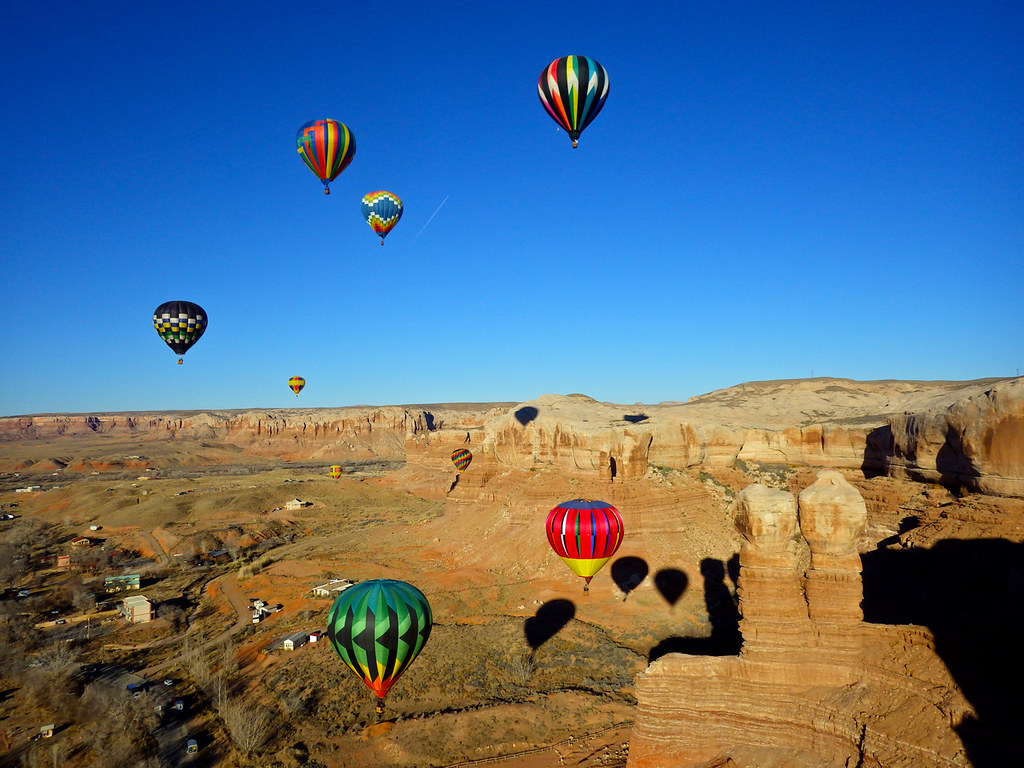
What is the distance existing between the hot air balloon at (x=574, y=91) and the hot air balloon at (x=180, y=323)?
24.8 metres

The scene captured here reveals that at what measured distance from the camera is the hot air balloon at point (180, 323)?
1324 inches

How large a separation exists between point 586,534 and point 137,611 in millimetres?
23595

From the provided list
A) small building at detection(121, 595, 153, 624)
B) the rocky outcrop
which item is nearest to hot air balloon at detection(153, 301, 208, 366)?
small building at detection(121, 595, 153, 624)

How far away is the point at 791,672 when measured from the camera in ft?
36.8

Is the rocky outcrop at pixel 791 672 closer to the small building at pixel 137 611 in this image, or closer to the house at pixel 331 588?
the house at pixel 331 588

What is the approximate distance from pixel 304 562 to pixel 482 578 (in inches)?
564

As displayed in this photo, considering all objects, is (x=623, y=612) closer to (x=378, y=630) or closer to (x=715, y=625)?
(x=715, y=625)

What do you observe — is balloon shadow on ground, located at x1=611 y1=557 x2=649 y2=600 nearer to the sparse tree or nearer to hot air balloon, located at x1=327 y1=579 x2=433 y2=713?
hot air balloon, located at x1=327 y1=579 x2=433 y2=713

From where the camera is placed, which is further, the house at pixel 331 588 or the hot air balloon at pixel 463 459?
the hot air balloon at pixel 463 459

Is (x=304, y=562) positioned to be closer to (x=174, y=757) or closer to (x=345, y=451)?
(x=174, y=757)

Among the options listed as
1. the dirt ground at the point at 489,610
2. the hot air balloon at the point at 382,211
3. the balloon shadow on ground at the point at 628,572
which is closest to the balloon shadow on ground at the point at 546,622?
the dirt ground at the point at 489,610

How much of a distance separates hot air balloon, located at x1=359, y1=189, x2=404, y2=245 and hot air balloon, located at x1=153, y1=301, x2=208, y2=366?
14.6 m

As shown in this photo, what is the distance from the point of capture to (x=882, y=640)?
1102 centimetres

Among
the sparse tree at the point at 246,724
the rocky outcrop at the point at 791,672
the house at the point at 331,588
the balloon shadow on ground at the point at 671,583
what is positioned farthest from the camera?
the house at the point at 331,588
